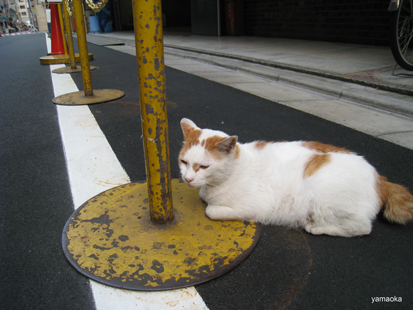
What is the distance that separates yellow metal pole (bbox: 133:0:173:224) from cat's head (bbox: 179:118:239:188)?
144 millimetres

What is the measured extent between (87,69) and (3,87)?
94.9 inches

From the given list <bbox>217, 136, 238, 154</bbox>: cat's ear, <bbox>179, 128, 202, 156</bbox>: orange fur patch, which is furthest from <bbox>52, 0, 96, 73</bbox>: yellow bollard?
<bbox>217, 136, 238, 154</bbox>: cat's ear

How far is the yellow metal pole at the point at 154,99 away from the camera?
145 centimetres

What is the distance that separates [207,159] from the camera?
1756mm

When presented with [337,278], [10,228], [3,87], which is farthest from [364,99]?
[3,87]

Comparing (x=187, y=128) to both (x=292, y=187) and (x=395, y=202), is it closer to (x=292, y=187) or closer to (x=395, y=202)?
(x=292, y=187)

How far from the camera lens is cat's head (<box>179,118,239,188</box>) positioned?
176cm

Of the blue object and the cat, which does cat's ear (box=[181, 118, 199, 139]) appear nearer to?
the cat

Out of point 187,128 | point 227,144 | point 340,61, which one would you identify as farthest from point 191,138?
point 340,61

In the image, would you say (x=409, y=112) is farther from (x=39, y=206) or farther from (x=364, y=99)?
(x=39, y=206)

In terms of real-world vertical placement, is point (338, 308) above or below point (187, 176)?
below

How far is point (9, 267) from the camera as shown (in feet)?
5.05

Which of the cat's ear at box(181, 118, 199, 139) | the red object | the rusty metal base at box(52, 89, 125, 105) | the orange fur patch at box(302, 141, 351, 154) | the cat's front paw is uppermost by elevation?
the red object

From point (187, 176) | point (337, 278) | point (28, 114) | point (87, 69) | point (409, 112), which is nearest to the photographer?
point (337, 278)
